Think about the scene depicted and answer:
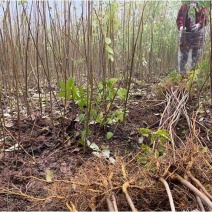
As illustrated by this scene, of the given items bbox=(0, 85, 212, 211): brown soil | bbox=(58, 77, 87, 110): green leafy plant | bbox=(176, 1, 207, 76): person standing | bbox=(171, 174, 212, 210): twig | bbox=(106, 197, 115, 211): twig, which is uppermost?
bbox=(176, 1, 207, 76): person standing

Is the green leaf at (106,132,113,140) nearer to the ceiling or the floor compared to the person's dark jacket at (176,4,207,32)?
nearer to the floor

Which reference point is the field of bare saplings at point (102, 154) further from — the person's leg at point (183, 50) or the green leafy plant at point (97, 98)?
the person's leg at point (183, 50)

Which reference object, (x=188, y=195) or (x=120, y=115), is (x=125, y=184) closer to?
(x=188, y=195)

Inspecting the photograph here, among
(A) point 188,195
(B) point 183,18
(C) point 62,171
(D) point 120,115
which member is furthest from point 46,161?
(B) point 183,18

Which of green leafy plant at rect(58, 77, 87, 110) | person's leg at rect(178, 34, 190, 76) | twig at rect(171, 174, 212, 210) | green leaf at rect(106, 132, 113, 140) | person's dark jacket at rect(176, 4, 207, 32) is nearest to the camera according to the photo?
twig at rect(171, 174, 212, 210)

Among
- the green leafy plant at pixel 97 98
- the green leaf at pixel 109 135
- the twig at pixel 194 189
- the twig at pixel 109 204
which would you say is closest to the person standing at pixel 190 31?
the green leafy plant at pixel 97 98

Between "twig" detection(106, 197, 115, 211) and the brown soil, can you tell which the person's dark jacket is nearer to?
the brown soil

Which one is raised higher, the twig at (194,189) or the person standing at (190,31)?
the person standing at (190,31)

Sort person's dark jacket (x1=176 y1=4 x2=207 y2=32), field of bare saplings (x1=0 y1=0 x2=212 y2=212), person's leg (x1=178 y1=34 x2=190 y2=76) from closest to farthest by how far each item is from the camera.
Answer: field of bare saplings (x1=0 y1=0 x2=212 y2=212), person's dark jacket (x1=176 y1=4 x2=207 y2=32), person's leg (x1=178 y1=34 x2=190 y2=76)

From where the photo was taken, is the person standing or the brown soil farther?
the person standing

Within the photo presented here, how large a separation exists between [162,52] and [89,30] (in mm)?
4667

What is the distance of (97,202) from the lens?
89cm

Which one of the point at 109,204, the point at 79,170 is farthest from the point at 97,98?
the point at 109,204

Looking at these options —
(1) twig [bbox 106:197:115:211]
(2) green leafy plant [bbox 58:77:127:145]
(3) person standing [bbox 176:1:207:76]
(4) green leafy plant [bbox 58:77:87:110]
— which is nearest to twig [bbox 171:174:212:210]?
(1) twig [bbox 106:197:115:211]
